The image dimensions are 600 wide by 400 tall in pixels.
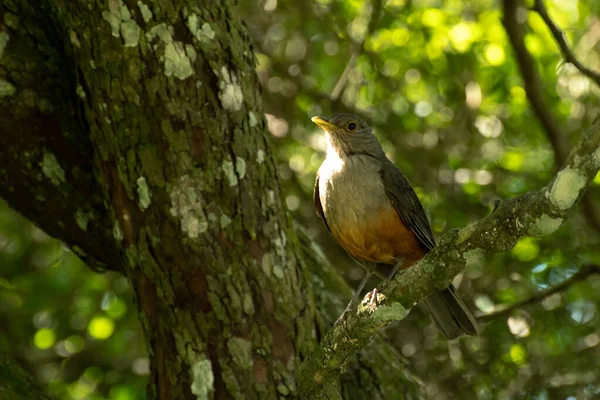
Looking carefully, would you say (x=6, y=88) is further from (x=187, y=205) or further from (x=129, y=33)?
(x=187, y=205)

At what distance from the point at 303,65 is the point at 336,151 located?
2.28 m

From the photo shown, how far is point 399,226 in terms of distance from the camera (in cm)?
464

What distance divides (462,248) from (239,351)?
1.63 m

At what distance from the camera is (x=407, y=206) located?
468 centimetres

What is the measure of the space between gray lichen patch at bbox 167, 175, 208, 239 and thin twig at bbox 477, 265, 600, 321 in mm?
2599

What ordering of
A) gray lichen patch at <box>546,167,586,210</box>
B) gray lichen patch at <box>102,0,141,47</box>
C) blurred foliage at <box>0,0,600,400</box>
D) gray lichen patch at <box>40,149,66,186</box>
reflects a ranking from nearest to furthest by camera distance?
gray lichen patch at <box>546,167,586,210</box> → gray lichen patch at <box>102,0,141,47</box> → gray lichen patch at <box>40,149,66,186</box> → blurred foliage at <box>0,0,600,400</box>

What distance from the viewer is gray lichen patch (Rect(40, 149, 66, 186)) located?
173 inches

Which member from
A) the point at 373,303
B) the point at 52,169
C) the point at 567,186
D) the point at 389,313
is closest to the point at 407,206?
the point at 373,303

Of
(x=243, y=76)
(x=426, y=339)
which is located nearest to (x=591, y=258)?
(x=426, y=339)

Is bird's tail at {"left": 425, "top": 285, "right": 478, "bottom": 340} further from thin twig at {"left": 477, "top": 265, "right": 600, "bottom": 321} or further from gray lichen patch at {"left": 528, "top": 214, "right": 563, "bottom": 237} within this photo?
gray lichen patch at {"left": 528, "top": 214, "right": 563, "bottom": 237}

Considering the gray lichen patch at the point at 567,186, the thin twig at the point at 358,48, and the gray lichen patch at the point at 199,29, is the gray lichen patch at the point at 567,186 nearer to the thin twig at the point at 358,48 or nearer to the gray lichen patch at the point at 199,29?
the gray lichen patch at the point at 199,29

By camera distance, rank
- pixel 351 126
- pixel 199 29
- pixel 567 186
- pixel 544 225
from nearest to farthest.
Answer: pixel 567 186 → pixel 544 225 → pixel 199 29 → pixel 351 126

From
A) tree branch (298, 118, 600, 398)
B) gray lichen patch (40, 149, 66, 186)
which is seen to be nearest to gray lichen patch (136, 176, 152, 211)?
gray lichen patch (40, 149, 66, 186)

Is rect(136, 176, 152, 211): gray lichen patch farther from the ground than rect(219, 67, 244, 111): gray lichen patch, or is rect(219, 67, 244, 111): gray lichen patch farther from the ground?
rect(219, 67, 244, 111): gray lichen patch
